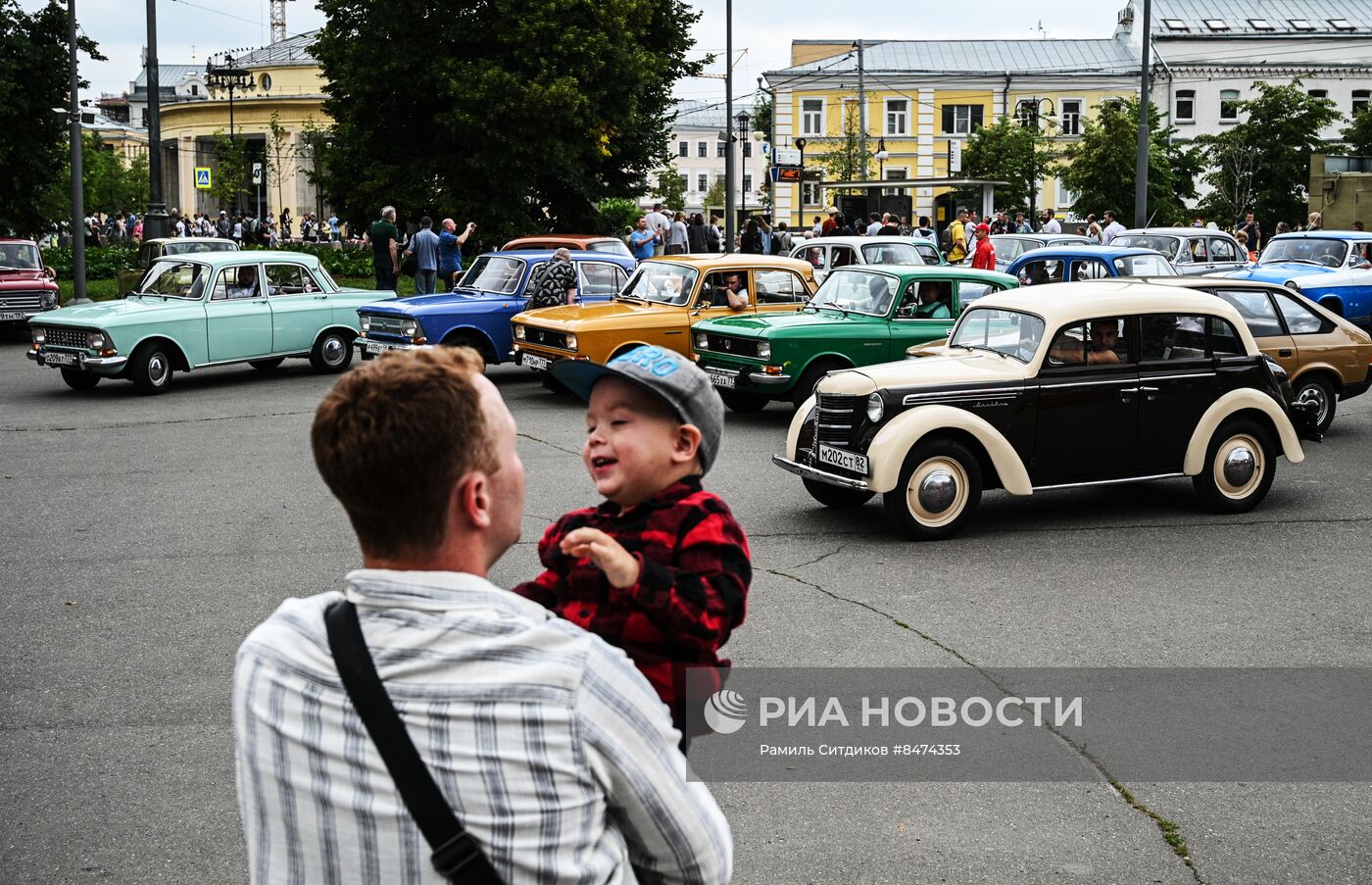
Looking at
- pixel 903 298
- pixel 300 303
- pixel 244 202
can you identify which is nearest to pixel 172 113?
pixel 244 202

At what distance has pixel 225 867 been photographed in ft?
14.8

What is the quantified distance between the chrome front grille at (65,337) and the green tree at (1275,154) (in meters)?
50.6

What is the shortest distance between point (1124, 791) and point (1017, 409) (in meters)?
4.90

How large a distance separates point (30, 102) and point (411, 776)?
31.9 meters

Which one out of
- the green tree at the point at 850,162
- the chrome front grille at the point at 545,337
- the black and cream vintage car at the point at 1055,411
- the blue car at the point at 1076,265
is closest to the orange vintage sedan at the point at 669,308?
the chrome front grille at the point at 545,337

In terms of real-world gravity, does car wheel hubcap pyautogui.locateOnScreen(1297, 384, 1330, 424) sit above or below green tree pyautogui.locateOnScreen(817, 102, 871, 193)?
below

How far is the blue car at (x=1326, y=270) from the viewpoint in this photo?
68.1 feet

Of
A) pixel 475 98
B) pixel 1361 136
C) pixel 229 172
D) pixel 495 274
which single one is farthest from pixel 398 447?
pixel 229 172

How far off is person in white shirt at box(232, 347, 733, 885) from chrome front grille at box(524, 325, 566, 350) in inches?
562

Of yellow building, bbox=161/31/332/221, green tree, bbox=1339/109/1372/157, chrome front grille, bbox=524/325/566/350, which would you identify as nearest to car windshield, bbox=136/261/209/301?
chrome front grille, bbox=524/325/566/350

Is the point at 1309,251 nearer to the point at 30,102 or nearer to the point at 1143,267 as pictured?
the point at 1143,267

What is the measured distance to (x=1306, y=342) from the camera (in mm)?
13852

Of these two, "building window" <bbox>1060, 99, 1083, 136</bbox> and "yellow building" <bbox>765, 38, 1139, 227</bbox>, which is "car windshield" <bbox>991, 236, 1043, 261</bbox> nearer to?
"yellow building" <bbox>765, 38, 1139, 227</bbox>

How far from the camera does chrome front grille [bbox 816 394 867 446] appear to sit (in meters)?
9.73
